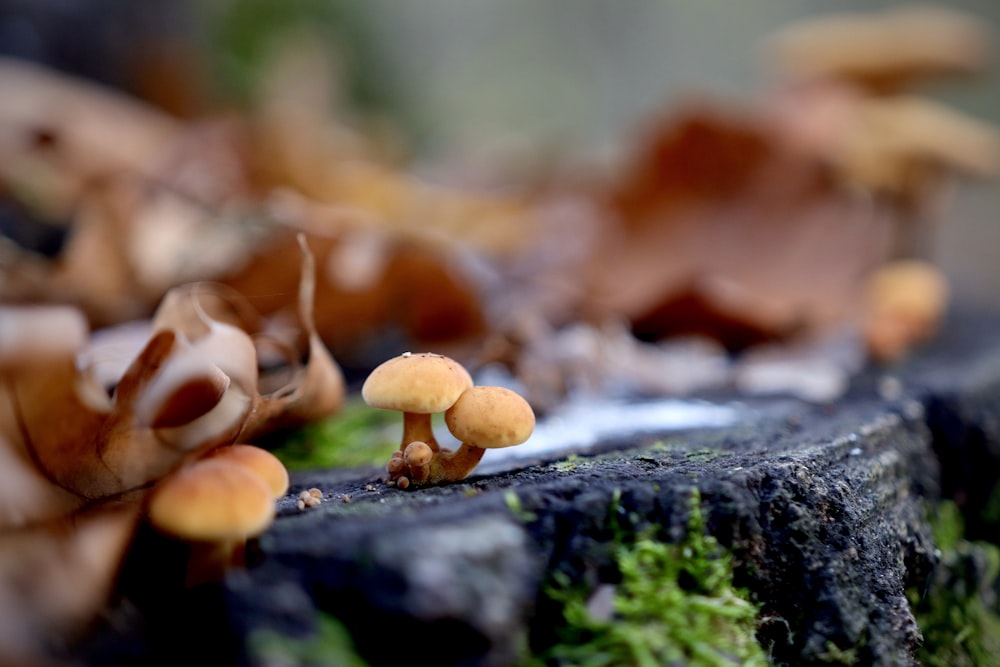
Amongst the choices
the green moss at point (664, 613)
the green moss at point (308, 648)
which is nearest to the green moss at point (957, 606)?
the green moss at point (664, 613)

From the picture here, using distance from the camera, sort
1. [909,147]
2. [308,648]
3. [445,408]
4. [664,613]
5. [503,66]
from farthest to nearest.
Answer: [503,66] < [909,147] < [445,408] < [664,613] < [308,648]

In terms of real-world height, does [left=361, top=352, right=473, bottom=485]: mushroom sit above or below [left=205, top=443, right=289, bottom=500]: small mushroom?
above

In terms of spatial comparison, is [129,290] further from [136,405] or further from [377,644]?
[377,644]

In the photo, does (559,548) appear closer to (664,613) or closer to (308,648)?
(664,613)

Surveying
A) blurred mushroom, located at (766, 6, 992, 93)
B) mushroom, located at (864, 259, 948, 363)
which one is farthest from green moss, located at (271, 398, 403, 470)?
blurred mushroom, located at (766, 6, 992, 93)

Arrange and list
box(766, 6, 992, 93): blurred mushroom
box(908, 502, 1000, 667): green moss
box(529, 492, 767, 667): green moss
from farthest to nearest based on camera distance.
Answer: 1. box(766, 6, 992, 93): blurred mushroom
2. box(908, 502, 1000, 667): green moss
3. box(529, 492, 767, 667): green moss

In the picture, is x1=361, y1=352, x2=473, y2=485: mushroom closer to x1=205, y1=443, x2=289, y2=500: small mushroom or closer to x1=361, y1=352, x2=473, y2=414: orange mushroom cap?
x1=361, y1=352, x2=473, y2=414: orange mushroom cap

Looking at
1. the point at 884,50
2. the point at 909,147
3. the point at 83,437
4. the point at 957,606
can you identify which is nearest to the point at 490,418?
the point at 83,437
